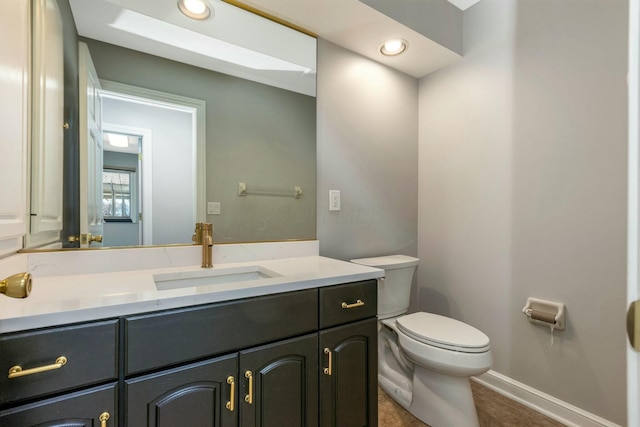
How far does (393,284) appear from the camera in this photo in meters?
1.82

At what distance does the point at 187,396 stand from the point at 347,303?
0.63m

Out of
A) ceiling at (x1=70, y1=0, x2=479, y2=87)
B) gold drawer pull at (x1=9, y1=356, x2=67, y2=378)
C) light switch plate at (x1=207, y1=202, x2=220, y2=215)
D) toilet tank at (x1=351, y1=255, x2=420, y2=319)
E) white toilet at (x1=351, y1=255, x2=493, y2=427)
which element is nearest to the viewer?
gold drawer pull at (x1=9, y1=356, x2=67, y2=378)

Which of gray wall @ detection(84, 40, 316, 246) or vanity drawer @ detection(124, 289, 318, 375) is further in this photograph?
gray wall @ detection(84, 40, 316, 246)

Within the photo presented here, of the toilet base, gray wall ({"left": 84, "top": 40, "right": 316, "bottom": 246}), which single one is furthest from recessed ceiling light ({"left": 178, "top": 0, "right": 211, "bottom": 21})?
the toilet base

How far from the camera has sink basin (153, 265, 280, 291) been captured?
123cm

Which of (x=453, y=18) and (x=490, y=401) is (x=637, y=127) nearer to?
(x=490, y=401)

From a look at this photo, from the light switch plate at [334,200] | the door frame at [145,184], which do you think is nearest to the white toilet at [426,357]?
the light switch plate at [334,200]

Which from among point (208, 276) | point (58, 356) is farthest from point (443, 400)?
point (58, 356)

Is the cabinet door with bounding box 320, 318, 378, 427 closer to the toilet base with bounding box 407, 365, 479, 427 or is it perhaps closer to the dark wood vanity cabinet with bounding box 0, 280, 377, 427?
the dark wood vanity cabinet with bounding box 0, 280, 377, 427

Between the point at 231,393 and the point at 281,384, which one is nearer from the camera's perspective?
the point at 231,393

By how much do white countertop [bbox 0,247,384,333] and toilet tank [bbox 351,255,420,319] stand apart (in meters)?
0.46

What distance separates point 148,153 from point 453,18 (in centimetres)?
205

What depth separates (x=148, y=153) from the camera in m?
1.34

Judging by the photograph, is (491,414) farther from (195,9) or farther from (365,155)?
(195,9)
